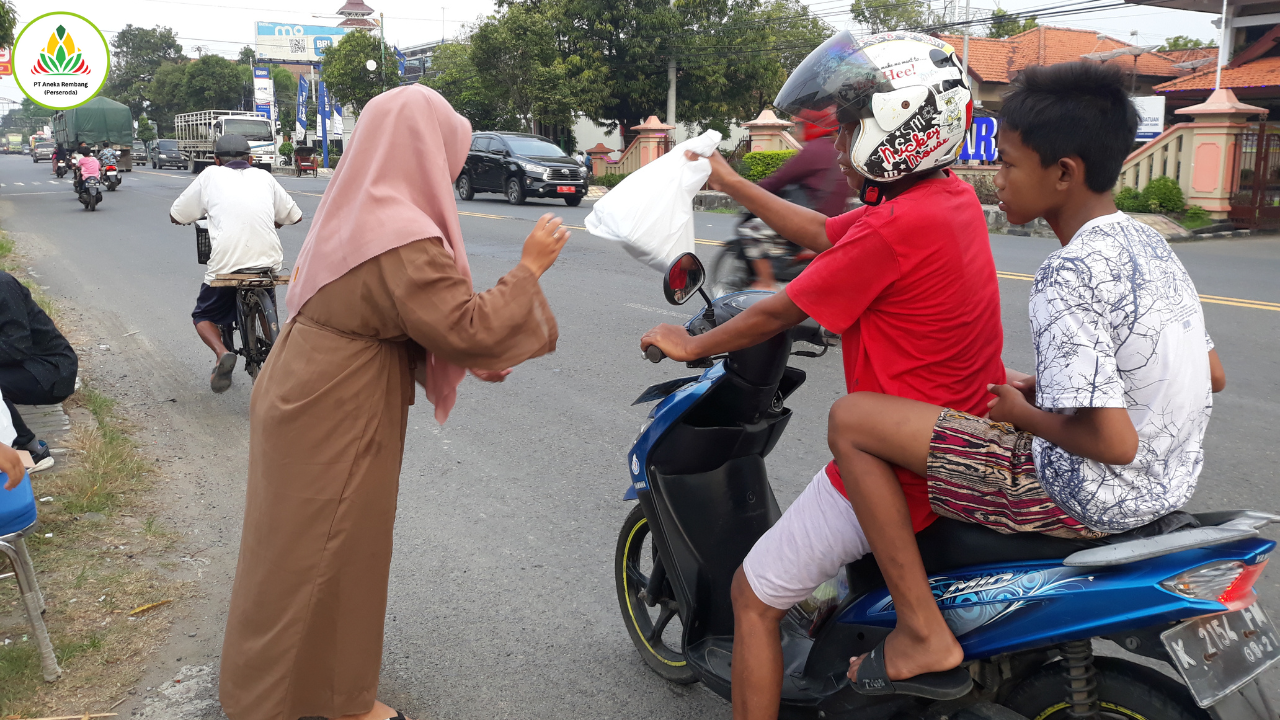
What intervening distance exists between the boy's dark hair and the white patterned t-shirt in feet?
0.39

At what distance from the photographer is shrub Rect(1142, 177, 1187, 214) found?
16312 mm

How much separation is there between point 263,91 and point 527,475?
58086 millimetres

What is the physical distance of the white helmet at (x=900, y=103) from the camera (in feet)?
6.75

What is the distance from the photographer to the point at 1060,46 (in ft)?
132

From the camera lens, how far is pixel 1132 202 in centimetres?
1666

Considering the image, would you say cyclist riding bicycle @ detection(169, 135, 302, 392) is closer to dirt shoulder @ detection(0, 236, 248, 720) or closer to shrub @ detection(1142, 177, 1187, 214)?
dirt shoulder @ detection(0, 236, 248, 720)

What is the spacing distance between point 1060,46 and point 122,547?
142 ft

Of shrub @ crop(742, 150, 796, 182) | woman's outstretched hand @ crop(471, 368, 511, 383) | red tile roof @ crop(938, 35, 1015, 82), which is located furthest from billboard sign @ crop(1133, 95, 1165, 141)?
woman's outstretched hand @ crop(471, 368, 511, 383)

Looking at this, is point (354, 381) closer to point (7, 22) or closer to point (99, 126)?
point (7, 22)

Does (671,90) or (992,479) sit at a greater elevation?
(671,90)

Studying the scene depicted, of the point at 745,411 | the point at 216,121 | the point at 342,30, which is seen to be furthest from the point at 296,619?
the point at 342,30

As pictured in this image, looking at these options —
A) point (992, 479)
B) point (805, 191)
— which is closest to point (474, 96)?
point (805, 191)

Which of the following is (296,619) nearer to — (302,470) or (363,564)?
(363,564)

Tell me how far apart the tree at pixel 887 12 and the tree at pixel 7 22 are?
33.0m
